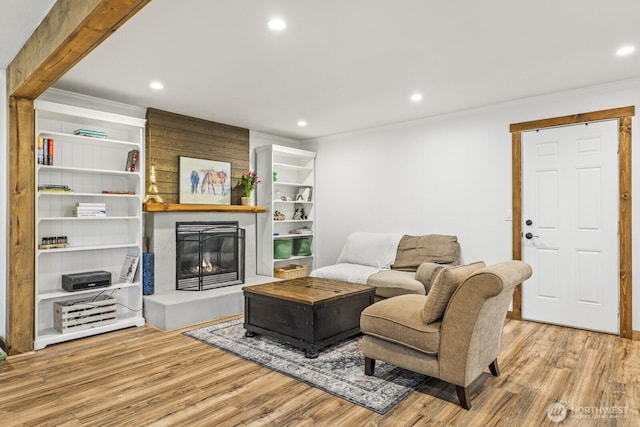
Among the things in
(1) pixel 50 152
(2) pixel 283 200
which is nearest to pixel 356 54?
(1) pixel 50 152

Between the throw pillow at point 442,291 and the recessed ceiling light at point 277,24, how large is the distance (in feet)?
6.15

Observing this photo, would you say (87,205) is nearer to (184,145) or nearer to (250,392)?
(184,145)

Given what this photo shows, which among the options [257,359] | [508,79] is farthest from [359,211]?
[257,359]

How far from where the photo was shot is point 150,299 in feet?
13.6

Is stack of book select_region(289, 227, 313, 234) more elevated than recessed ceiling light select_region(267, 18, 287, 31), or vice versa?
recessed ceiling light select_region(267, 18, 287, 31)

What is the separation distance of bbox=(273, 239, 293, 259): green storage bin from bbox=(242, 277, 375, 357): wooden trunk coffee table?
1947 mm

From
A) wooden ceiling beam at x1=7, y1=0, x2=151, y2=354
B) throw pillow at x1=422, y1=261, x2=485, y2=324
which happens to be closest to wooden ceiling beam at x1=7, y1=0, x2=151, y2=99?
wooden ceiling beam at x1=7, y1=0, x2=151, y2=354

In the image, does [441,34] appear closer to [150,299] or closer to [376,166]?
[376,166]

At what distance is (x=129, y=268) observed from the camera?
4160 millimetres

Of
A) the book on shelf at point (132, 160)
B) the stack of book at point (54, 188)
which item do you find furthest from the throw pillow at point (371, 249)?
the stack of book at point (54, 188)

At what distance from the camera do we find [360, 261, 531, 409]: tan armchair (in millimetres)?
2230

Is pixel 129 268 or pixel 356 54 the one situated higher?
pixel 356 54

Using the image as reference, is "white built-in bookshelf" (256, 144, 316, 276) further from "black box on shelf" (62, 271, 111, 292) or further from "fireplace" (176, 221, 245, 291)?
"black box on shelf" (62, 271, 111, 292)

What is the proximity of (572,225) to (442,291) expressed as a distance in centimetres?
250
